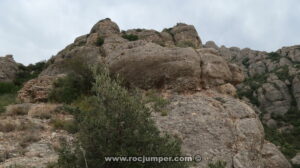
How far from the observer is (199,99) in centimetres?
1264

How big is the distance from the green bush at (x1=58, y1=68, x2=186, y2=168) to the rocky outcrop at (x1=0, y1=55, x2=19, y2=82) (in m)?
21.6

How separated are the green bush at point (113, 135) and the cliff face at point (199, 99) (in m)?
2.51

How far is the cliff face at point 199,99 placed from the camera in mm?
10047

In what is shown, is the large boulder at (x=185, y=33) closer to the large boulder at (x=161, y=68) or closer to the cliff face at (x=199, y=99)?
the cliff face at (x=199, y=99)

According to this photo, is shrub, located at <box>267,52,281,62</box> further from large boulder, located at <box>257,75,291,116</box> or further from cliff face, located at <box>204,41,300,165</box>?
large boulder, located at <box>257,75,291,116</box>

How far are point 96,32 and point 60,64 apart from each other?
585 centimetres

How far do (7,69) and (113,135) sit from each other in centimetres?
2433

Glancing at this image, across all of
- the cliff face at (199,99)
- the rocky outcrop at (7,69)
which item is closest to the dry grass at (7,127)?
the cliff face at (199,99)

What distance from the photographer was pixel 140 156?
594cm

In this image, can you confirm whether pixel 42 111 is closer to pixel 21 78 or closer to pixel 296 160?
pixel 21 78

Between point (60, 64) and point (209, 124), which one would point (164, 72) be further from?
point (60, 64)

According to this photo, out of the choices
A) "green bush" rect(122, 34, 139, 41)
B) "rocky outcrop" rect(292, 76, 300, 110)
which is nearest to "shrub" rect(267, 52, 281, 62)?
"rocky outcrop" rect(292, 76, 300, 110)

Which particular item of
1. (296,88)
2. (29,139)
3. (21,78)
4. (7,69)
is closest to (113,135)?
(29,139)

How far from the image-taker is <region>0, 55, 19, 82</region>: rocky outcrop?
26344mm
